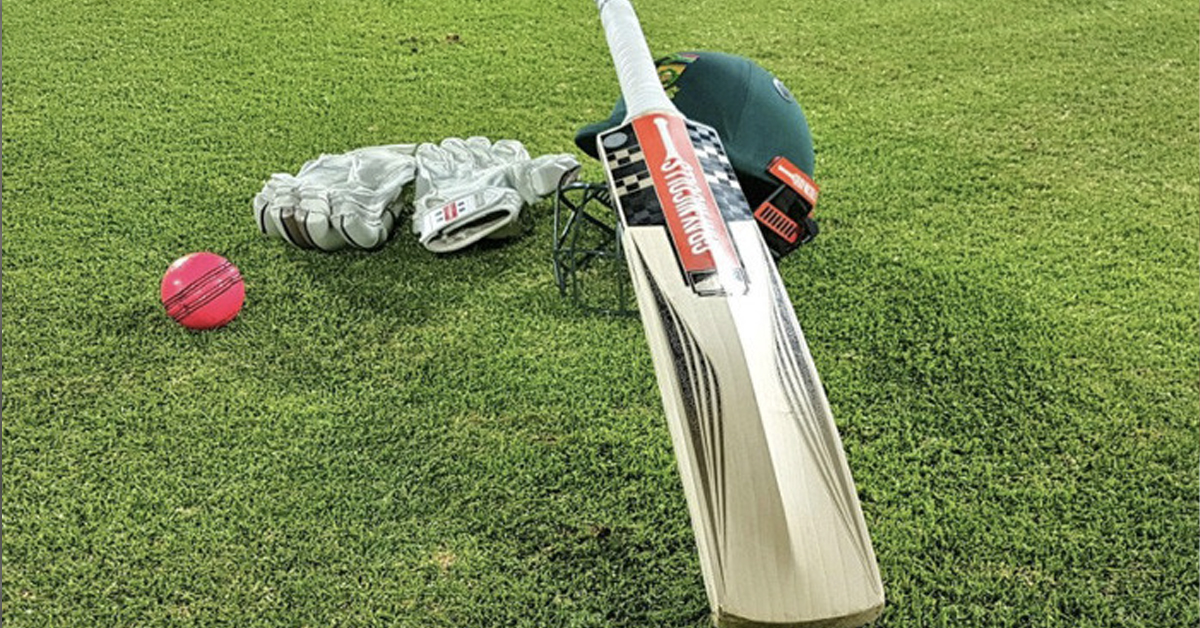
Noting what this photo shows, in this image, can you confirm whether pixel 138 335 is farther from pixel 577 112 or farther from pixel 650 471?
pixel 577 112

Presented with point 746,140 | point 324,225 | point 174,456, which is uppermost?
point 746,140

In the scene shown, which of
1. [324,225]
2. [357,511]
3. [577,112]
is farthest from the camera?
[577,112]

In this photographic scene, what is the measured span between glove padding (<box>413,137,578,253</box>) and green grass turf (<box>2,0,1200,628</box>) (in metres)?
0.08

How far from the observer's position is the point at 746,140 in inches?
82.3

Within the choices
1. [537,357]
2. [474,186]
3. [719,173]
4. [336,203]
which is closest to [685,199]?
[719,173]

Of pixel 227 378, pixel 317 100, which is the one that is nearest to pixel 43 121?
pixel 317 100

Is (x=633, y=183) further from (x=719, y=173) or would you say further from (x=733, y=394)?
(x=733, y=394)

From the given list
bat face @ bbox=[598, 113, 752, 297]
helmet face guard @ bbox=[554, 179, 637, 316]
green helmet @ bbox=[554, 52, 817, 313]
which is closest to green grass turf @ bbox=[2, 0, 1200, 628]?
helmet face guard @ bbox=[554, 179, 637, 316]

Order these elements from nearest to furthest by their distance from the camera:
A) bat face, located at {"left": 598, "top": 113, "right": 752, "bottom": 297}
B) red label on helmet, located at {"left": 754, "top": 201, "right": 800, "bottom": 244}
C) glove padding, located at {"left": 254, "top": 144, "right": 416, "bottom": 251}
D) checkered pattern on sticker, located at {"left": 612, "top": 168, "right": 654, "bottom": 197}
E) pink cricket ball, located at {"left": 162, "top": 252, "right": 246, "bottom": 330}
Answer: bat face, located at {"left": 598, "top": 113, "right": 752, "bottom": 297} → checkered pattern on sticker, located at {"left": 612, "top": 168, "right": 654, "bottom": 197} → red label on helmet, located at {"left": 754, "top": 201, "right": 800, "bottom": 244} → pink cricket ball, located at {"left": 162, "top": 252, "right": 246, "bottom": 330} → glove padding, located at {"left": 254, "top": 144, "right": 416, "bottom": 251}

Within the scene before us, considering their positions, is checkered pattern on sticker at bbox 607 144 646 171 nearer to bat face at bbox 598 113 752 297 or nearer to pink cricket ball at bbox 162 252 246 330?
bat face at bbox 598 113 752 297

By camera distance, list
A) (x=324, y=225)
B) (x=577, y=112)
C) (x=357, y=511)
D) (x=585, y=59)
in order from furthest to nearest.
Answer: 1. (x=585, y=59)
2. (x=577, y=112)
3. (x=324, y=225)
4. (x=357, y=511)

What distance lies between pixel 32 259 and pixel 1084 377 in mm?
2188

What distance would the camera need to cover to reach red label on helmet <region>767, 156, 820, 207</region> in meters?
2.06

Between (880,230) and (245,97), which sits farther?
(245,97)
